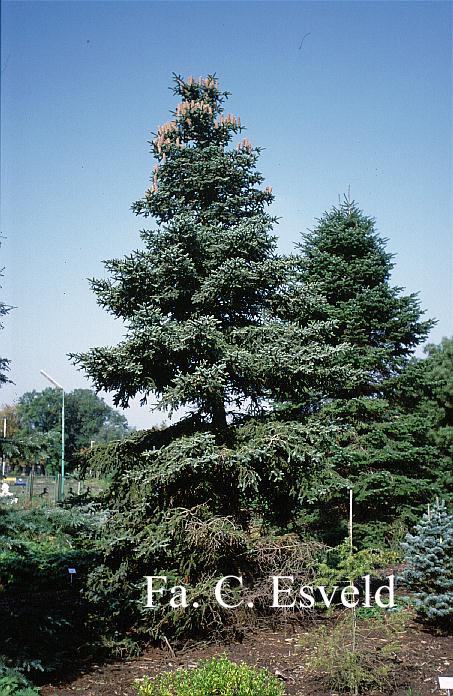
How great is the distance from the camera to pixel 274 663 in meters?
7.42

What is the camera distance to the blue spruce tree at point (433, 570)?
8.73 m

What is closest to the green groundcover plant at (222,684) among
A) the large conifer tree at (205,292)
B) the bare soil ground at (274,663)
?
the bare soil ground at (274,663)

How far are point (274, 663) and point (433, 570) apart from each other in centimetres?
283

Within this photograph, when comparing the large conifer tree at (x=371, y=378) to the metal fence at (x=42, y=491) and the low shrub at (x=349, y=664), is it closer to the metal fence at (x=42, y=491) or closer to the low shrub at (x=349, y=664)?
the metal fence at (x=42, y=491)

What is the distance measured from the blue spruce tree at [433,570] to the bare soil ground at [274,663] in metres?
0.37

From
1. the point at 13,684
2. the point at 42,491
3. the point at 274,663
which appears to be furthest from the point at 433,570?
the point at 42,491

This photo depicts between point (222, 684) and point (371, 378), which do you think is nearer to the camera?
point (222, 684)

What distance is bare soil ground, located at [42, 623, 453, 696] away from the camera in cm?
666

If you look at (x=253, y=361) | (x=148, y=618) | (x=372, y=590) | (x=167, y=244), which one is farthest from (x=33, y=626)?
(x=372, y=590)

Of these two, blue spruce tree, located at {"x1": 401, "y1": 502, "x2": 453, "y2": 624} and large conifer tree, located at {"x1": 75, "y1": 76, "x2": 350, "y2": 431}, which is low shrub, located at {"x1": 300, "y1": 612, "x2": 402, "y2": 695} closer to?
blue spruce tree, located at {"x1": 401, "y1": 502, "x2": 453, "y2": 624}

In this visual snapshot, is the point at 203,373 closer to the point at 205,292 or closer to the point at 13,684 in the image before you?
the point at 205,292

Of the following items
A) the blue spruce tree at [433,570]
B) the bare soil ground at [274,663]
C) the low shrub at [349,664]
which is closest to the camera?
the low shrub at [349,664]

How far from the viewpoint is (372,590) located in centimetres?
1109

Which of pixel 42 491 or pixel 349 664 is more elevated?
pixel 42 491
